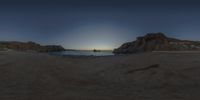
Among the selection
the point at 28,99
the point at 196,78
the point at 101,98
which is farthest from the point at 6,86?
the point at 196,78

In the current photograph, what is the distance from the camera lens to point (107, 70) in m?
18.8

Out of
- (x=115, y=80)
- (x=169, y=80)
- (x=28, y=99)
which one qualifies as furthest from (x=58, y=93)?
(x=169, y=80)

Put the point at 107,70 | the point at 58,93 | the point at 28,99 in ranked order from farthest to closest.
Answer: the point at 107,70 → the point at 58,93 → the point at 28,99

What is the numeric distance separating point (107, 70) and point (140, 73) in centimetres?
293

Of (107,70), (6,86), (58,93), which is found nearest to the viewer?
(58,93)

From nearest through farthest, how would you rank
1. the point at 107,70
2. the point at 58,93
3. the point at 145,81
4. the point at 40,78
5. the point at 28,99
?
the point at 28,99 → the point at 58,93 → the point at 145,81 → the point at 40,78 → the point at 107,70

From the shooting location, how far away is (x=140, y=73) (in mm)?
16656

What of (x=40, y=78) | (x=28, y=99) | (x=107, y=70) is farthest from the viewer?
(x=107, y=70)

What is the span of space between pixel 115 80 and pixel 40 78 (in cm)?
454

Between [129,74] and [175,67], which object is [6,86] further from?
[175,67]

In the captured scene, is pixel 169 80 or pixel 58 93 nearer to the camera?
pixel 58 93

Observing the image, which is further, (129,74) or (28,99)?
(129,74)

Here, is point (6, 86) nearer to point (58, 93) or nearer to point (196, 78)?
point (58, 93)

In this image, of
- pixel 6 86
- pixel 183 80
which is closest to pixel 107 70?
pixel 183 80
